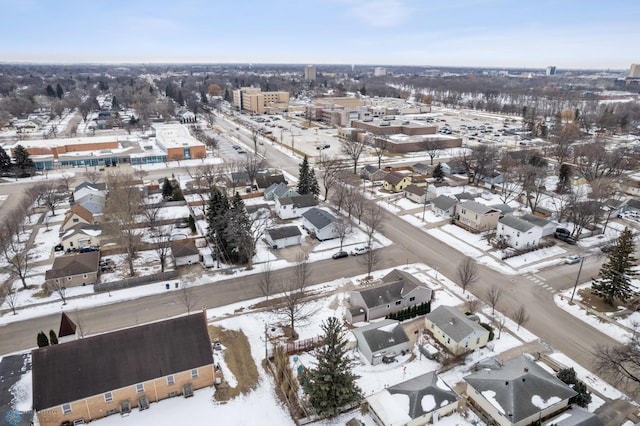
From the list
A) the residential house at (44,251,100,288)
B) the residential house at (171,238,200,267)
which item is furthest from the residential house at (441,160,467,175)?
the residential house at (44,251,100,288)

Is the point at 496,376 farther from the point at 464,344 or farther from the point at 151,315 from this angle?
the point at 151,315

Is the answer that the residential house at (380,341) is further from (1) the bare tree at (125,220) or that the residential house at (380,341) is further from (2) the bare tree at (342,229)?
(1) the bare tree at (125,220)

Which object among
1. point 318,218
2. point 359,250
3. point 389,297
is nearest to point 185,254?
point 318,218

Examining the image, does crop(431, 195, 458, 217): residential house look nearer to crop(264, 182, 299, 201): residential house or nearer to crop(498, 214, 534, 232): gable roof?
crop(498, 214, 534, 232): gable roof

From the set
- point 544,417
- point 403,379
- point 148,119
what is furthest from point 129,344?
point 148,119

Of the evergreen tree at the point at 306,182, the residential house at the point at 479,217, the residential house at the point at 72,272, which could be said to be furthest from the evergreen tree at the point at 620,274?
the residential house at the point at 72,272

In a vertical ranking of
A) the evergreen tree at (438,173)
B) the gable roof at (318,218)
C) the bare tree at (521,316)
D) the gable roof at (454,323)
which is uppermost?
the evergreen tree at (438,173)
